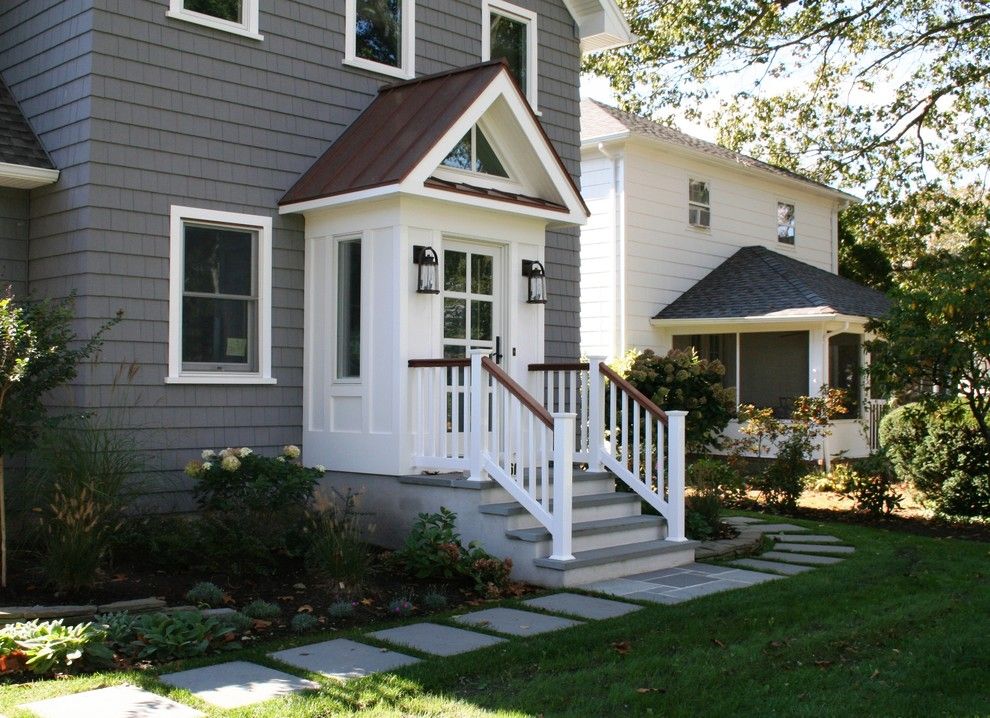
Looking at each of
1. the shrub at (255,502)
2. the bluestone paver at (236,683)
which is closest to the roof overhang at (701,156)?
the shrub at (255,502)

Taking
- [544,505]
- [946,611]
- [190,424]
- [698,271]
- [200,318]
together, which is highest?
[698,271]

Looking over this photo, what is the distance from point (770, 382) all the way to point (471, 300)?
973 cm

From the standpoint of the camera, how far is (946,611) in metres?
7.02

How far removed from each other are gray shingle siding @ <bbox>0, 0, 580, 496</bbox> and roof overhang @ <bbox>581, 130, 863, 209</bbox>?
282 inches

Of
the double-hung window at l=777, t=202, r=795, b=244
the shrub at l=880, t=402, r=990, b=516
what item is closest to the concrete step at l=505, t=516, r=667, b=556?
the shrub at l=880, t=402, r=990, b=516

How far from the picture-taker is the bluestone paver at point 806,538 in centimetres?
1026

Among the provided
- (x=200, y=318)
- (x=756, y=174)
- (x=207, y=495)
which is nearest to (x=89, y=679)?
(x=207, y=495)

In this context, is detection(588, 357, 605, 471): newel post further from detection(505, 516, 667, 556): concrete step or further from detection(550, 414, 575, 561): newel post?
detection(550, 414, 575, 561): newel post

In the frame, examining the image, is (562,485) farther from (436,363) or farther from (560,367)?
(560,367)

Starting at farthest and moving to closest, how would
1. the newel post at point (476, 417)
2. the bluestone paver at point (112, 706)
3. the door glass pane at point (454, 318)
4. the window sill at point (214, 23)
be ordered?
the door glass pane at point (454, 318) → the window sill at point (214, 23) → the newel post at point (476, 417) → the bluestone paver at point (112, 706)

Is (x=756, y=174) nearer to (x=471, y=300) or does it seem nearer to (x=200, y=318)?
(x=471, y=300)

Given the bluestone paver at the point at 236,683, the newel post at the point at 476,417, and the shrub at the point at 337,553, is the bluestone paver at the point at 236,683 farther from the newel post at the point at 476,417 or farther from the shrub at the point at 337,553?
the newel post at the point at 476,417

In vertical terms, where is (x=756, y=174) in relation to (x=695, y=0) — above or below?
below

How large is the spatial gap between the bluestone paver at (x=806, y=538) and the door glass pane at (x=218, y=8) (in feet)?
23.5
